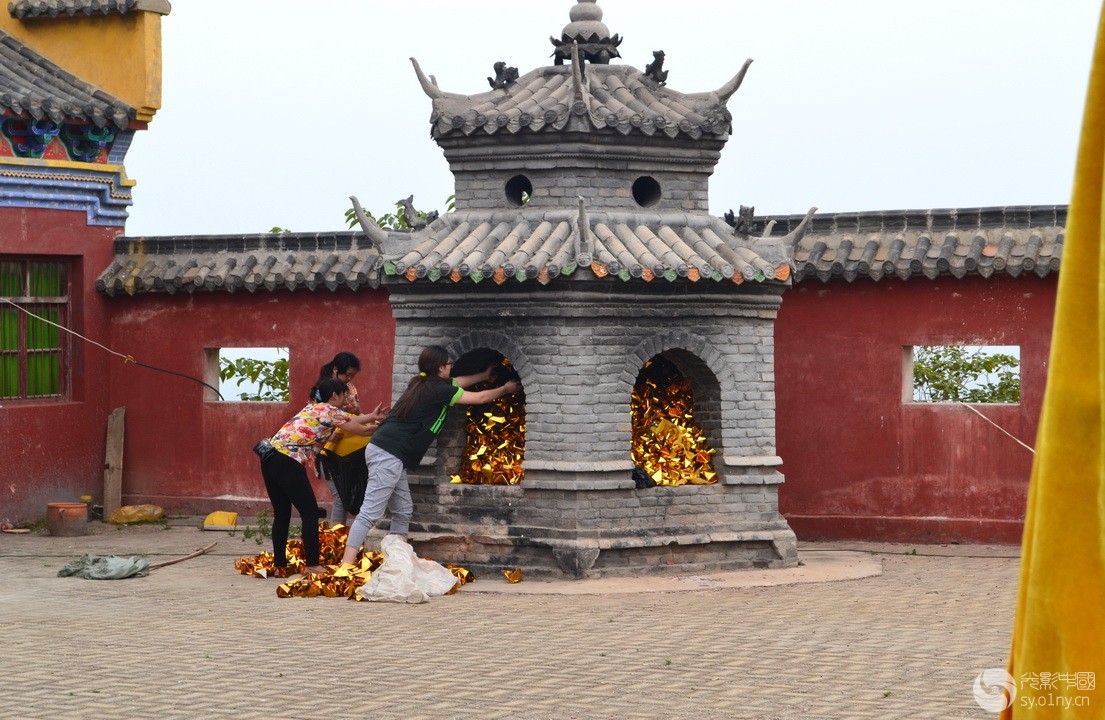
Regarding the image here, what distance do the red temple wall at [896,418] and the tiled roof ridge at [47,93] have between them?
277 inches

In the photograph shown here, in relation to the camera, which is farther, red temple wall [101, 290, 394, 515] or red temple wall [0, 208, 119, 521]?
red temple wall [0, 208, 119, 521]

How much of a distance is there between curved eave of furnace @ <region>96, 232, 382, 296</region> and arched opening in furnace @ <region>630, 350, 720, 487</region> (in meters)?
3.42

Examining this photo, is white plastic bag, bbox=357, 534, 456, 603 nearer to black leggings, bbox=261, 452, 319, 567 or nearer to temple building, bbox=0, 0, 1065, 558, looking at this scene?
temple building, bbox=0, 0, 1065, 558

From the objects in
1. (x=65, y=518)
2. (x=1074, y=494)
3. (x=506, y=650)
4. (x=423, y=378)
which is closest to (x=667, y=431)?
(x=423, y=378)

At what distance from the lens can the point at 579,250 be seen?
1084 cm

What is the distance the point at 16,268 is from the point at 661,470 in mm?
7189

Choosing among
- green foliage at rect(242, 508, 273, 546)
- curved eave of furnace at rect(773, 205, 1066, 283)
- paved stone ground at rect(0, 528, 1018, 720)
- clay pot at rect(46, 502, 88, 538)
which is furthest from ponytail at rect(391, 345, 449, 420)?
clay pot at rect(46, 502, 88, 538)

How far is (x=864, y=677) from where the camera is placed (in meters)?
7.52

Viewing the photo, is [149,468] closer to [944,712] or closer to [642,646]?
[642,646]

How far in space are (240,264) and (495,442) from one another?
15.0ft

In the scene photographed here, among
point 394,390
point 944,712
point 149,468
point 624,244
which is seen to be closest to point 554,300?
point 624,244

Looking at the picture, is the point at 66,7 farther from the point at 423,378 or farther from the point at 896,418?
the point at 896,418

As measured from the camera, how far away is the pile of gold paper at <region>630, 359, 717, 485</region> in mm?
11609

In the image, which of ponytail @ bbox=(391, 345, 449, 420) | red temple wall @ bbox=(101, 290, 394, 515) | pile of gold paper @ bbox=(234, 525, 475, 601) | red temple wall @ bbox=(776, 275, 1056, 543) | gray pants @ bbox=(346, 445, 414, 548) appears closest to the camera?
pile of gold paper @ bbox=(234, 525, 475, 601)
